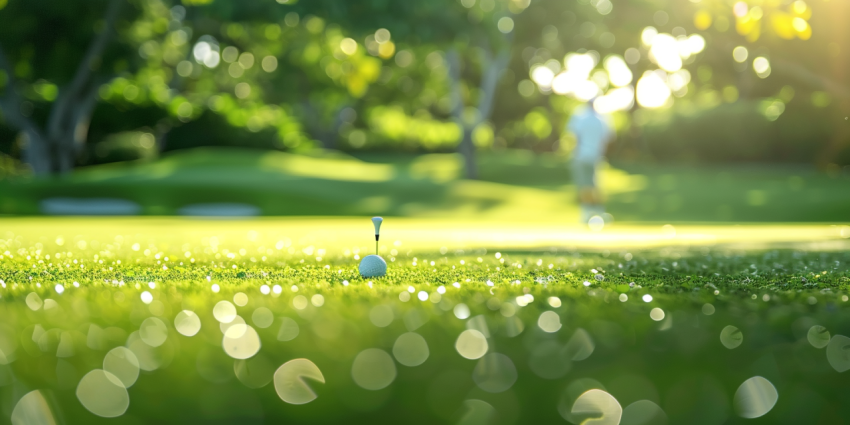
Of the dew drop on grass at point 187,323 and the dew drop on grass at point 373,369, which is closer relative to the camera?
the dew drop on grass at point 373,369

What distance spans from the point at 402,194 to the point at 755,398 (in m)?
21.8

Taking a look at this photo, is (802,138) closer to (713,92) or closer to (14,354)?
(713,92)

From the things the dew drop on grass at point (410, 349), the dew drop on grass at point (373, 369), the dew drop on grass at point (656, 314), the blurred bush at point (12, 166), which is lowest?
the dew drop on grass at point (373, 369)

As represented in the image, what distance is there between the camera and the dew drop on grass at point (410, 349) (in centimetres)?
292

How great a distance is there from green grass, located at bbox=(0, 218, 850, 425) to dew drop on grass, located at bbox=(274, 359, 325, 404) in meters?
0.03

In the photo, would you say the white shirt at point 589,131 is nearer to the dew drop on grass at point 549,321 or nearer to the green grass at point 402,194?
the green grass at point 402,194

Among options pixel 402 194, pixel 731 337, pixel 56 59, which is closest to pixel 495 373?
pixel 731 337

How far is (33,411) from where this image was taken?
2.32m

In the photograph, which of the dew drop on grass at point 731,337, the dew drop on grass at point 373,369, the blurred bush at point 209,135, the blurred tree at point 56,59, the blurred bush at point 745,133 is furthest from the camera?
the blurred bush at point 209,135

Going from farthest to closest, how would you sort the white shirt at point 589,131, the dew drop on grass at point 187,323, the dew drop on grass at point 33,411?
the white shirt at point 589,131, the dew drop on grass at point 187,323, the dew drop on grass at point 33,411

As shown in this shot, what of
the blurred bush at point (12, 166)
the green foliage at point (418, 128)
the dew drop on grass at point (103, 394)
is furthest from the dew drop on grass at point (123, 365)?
the green foliage at point (418, 128)

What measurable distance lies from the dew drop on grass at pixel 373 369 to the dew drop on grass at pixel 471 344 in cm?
33

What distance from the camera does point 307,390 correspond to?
8.32ft

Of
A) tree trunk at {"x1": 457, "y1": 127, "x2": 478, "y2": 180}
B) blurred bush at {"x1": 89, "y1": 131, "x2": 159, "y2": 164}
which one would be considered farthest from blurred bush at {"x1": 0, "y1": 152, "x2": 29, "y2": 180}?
tree trunk at {"x1": 457, "y1": 127, "x2": 478, "y2": 180}
